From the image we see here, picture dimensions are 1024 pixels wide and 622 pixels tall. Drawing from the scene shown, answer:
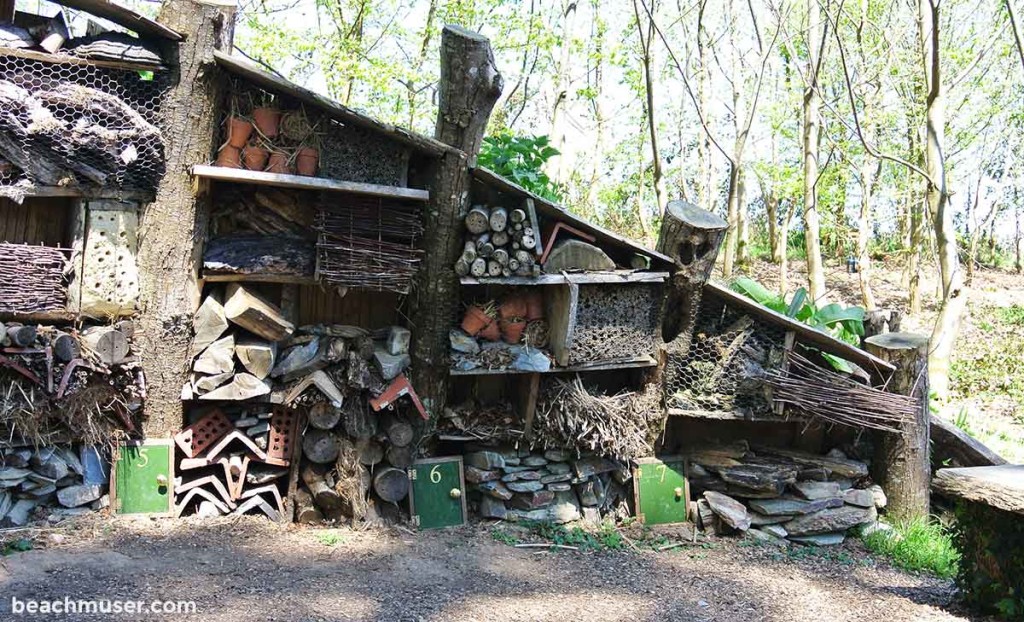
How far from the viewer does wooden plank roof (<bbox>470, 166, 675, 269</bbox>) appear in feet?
19.4

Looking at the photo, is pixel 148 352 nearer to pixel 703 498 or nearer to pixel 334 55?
pixel 703 498

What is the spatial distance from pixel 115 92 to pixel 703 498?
5343 mm

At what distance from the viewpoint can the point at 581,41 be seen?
16.0 meters

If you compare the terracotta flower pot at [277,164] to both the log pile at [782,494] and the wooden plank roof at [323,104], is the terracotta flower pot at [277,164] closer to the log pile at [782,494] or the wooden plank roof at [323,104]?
the wooden plank roof at [323,104]

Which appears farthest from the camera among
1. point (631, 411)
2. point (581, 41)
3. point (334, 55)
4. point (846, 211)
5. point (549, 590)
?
point (846, 211)

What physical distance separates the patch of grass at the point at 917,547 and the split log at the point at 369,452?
3.95 metres

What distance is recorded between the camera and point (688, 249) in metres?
6.41

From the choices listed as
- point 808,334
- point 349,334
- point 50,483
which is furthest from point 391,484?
point 808,334

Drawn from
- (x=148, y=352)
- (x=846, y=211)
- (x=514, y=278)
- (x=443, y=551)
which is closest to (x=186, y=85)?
(x=148, y=352)

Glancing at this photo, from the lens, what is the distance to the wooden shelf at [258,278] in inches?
230

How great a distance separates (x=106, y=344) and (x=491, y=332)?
2.66 m

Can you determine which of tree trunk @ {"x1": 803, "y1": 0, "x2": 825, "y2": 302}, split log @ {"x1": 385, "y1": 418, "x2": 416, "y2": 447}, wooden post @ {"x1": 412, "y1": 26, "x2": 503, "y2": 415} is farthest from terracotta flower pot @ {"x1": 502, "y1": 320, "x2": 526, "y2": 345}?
tree trunk @ {"x1": 803, "y1": 0, "x2": 825, "y2": 302}

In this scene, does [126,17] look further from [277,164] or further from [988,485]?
[988,485]

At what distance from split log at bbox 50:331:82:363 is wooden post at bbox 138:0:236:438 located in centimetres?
45
